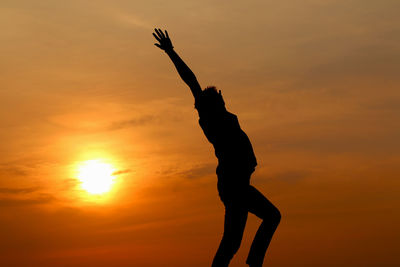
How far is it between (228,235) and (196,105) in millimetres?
2074

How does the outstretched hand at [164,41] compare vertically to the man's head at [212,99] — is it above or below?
above

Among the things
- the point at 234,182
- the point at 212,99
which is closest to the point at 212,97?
the point at 212,99

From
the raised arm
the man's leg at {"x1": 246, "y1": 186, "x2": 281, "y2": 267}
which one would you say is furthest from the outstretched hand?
the man's leg at {"x1": 246, "y1": 186, "x2": 281, "y2": 267}

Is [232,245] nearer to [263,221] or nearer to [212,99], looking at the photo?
[263,221]

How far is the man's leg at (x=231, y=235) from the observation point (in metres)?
7.75

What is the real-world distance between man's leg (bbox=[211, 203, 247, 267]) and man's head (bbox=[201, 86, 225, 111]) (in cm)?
154

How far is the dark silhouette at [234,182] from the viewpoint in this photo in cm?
768

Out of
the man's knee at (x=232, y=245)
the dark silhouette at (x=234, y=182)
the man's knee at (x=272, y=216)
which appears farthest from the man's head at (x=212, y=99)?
the man's knee at (x=232, y=245)

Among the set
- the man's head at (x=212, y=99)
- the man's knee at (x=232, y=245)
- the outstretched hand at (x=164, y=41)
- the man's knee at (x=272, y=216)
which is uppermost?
the outstretched hand at (x=164, y=41)

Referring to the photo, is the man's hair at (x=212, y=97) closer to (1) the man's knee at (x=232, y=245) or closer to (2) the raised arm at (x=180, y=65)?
(2) the raised arm at (x=180, y=65)

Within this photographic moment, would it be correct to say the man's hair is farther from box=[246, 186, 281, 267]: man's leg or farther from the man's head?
box=[246, 186, 281, 267]: man's leg

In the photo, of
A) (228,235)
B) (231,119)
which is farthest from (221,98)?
(228,235)

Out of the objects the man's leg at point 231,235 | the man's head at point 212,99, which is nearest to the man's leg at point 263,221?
the man's leg at point 231,235

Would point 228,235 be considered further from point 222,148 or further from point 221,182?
point 222,148
